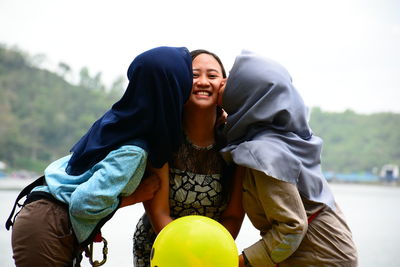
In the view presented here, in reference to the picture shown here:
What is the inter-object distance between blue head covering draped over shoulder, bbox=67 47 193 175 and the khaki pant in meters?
0.17

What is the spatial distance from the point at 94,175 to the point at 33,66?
25.1 meters

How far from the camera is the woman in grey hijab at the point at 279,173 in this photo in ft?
5.83

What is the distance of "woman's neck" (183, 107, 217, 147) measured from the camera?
2.06 m

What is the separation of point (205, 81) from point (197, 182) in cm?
38

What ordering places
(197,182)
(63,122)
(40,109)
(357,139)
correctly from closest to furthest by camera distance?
(197,182), (63,122), (40,109), (357,139)

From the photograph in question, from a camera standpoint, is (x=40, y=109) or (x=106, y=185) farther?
(x=40, y=109)

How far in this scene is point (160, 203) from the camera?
6.57ft

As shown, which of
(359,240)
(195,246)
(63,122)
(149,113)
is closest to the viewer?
(195,246)

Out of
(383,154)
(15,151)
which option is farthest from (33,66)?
(383,154)

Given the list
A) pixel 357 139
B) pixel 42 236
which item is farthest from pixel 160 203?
pixel 357 139

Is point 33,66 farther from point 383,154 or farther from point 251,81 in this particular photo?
point 251,81

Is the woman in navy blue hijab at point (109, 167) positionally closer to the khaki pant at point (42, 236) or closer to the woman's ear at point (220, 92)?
the khaki pant at point (42, 236)

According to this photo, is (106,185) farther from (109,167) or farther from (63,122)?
(63,122)

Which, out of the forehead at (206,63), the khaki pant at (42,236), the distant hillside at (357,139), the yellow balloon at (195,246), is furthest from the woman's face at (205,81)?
the distant hillside at (357,139)
